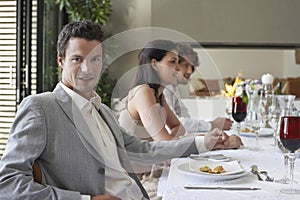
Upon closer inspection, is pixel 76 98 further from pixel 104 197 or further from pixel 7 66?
pixel 7 66

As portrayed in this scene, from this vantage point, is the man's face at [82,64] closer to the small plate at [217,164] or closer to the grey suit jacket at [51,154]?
the grey suit jacket at [51,154]

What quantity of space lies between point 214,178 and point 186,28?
19.1ft

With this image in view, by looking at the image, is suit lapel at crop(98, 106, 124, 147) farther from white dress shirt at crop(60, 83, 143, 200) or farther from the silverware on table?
the silverware on table

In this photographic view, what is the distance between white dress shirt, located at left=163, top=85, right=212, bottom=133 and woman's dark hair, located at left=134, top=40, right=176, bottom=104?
0.45 m

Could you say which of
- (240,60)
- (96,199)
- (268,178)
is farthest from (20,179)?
(240,60)

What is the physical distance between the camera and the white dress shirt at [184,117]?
314 cm

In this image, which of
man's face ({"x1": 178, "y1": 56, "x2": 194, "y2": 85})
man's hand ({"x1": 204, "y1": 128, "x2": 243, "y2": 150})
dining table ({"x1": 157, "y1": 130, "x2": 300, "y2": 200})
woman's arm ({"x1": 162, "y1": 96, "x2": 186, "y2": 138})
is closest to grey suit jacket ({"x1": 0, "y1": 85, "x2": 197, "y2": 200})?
dining table ({"x1": 157, "y1": 130, "x2": 300, "y2": 200})

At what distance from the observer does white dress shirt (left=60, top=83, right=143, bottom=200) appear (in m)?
1.75

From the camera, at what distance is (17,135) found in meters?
1.53

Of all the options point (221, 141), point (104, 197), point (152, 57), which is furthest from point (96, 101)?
point (152, 57)

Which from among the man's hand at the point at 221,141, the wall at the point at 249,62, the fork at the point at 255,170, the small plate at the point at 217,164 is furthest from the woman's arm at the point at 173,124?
the wall at the point at 249,62

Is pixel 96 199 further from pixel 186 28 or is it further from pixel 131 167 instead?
pixel 186 28

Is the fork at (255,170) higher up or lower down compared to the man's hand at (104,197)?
higher up

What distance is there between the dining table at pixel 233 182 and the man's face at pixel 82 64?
0.42 m
